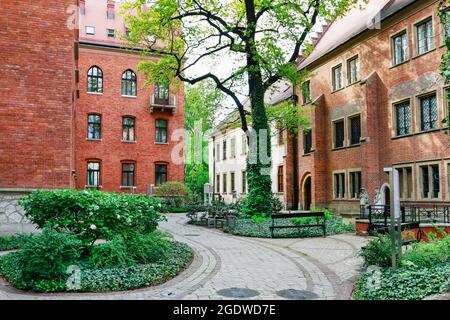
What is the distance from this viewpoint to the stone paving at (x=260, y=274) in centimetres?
655

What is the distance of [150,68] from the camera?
23375 mm

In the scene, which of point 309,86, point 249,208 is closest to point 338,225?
point 249,208

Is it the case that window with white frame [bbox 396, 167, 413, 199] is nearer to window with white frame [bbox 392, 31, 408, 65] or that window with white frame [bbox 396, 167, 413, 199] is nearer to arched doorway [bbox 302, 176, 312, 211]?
window with white frame [bbox 392, 31, 408, 65]

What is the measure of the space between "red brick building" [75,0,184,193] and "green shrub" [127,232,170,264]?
25.5 meters

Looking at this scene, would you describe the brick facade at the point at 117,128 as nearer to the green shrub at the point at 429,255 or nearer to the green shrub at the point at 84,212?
the green shrub at the point at 84,212

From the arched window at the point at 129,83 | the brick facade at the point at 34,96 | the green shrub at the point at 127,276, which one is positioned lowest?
the green shrub at the point at 127,276

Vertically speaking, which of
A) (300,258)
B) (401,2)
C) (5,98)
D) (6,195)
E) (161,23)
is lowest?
(300,258)

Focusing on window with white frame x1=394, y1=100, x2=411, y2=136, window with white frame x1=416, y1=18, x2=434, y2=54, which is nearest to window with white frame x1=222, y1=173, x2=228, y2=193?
window with white frame x1=394, y1=100, x2=411, y2=136

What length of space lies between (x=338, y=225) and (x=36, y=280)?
13.1 m

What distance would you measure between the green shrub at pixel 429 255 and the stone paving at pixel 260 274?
3.63 feet

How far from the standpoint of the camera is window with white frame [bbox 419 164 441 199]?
2020 centimetres

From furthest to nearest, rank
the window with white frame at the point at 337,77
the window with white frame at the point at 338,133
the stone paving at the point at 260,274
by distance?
the window with white frame at the point at 337,77 < the window with white frame at the point at 338,133 < the stone paving at the point at 260,274

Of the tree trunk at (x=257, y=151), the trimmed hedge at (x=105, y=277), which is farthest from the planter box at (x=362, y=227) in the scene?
the trimmed hedge at (x=105, y=277)
